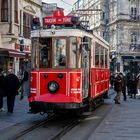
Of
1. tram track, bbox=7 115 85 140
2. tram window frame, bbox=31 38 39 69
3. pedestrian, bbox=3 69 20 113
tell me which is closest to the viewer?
tram track, bbox=7 115 85 140

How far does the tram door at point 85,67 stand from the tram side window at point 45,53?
1.21 meters

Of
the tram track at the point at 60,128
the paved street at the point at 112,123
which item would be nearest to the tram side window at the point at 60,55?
the tram track at the point at 60,128

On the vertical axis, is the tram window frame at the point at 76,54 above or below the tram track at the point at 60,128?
above

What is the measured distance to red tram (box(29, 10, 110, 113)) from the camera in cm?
1669

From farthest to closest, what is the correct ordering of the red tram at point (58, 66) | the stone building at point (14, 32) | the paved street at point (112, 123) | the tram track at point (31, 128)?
the stone building at point (14, 32)
the red tram at point (58, 66)
the paved street at point (112, 123)
the tram track at point (31, 128)

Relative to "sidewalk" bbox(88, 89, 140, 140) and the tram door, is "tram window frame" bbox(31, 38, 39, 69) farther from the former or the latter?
"sidewalk" bbox(88, 89, 140, 140)

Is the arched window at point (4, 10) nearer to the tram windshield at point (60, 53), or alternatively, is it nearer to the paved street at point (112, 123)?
the paved street at point (112, 123)

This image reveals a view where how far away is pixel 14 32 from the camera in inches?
1371

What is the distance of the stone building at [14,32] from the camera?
34.2 m

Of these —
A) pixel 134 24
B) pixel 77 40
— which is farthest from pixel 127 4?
pixel 77 40

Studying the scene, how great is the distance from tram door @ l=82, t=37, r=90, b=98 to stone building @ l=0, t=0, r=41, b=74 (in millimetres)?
13059

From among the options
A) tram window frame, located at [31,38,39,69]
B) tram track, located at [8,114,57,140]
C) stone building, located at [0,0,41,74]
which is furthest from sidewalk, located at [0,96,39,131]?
stone building, located at [0,0,41,74]

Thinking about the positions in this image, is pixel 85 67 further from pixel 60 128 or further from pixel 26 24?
pixel 26 24

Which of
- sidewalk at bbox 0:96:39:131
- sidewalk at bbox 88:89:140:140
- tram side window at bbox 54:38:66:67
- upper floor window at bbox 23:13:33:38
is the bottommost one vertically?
sidewalk at bbox 88:89:140:140
